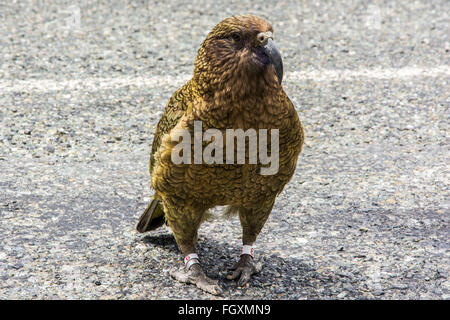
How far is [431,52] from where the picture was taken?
341 inches

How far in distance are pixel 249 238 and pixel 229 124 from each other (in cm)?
106

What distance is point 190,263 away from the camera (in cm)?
416

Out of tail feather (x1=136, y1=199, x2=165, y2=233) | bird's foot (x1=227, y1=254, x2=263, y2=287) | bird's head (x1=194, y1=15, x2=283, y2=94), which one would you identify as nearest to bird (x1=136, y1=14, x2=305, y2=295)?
bird's head (x1=194, y1=15, x2=283, y2=94)

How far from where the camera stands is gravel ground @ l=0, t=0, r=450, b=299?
→ 428 centimetres

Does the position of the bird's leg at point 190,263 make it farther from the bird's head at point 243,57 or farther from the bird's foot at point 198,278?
the bird's head at point 243,57

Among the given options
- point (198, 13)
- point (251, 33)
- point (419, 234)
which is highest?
point (198, 13)

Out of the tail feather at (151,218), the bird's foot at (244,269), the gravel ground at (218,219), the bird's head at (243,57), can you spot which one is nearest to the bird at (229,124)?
the bird's head at (243,57)

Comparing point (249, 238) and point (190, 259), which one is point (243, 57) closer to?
point (249, 238)

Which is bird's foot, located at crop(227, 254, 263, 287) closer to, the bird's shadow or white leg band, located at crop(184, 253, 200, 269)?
the bird's shadow

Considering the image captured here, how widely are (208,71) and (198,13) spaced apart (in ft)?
21.2

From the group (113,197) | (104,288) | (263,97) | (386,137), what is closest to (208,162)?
(263,97)

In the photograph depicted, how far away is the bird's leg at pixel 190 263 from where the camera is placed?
13.2ft

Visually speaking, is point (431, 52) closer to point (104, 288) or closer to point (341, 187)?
point (341, 187)

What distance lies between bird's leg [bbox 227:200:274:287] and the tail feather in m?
0.69
